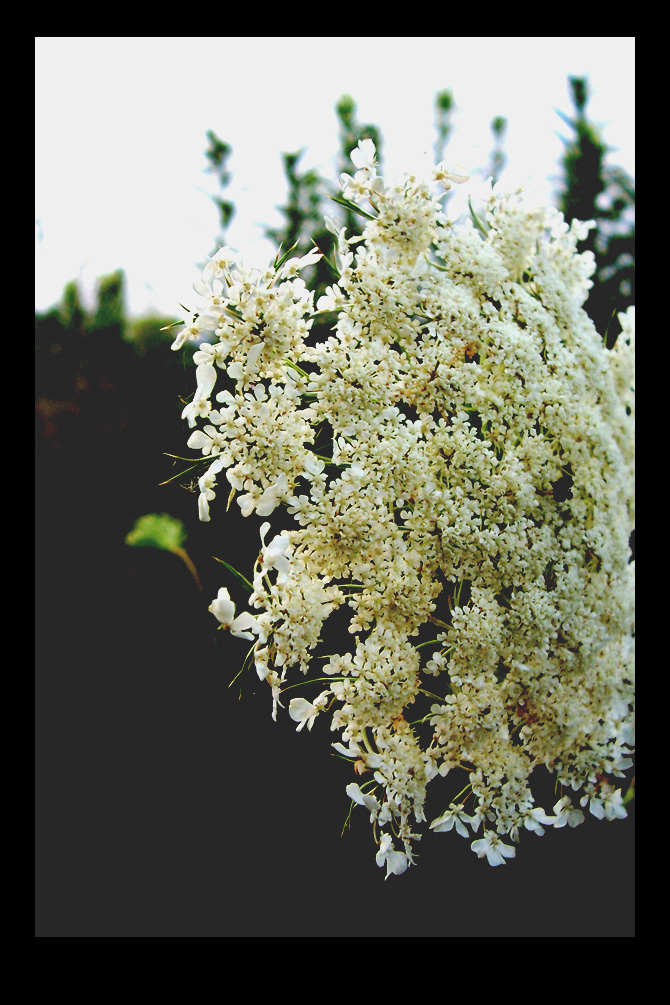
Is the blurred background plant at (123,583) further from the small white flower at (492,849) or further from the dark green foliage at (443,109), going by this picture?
the dark green foliage at (443,109)

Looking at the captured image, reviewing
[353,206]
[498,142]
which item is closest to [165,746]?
[353,206]

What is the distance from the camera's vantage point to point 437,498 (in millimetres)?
747

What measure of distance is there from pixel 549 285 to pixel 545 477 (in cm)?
25

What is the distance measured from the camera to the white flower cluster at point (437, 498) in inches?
29.3

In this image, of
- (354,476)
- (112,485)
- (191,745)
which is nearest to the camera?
(354,476)

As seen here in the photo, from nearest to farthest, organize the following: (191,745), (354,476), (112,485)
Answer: (354,476)
(191,745)
(112,485)

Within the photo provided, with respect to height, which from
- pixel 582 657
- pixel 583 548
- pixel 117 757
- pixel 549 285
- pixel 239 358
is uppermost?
pixel 549 285

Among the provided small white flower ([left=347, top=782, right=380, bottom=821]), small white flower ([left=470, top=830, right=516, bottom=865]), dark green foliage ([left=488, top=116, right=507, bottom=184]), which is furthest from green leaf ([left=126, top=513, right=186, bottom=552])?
dark green foliage ([left=488, top=116, right=507, bottom=184])

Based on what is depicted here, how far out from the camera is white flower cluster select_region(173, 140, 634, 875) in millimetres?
745

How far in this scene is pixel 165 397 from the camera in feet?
4.06

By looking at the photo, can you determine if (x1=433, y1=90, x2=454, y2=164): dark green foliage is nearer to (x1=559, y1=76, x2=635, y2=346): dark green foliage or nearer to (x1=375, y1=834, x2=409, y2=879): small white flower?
(x1=559, y1=76, x2=635, y2=346): dark green foliage

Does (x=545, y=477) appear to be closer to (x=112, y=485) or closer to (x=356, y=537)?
(x=356, y=537)

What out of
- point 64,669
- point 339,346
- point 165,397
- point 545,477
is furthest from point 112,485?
point 545,477

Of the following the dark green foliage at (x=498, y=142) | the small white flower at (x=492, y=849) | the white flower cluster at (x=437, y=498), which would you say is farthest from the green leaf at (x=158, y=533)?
the dark green foliage at (x=498, y=142)
